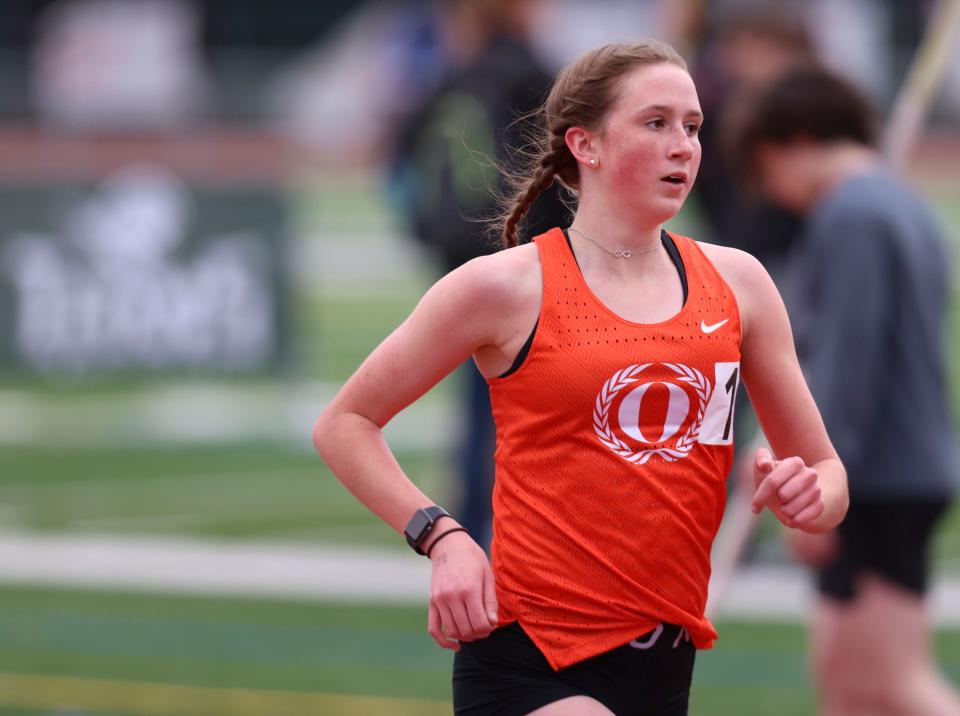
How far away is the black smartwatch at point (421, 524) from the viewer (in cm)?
340

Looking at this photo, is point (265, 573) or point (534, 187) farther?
point (265, 573)

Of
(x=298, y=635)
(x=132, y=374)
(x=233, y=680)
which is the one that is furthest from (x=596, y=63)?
(x=132, y=374)

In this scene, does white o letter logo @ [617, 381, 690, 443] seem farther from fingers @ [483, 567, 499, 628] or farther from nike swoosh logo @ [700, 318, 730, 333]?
fingers @ [483, 567, 499, 628]

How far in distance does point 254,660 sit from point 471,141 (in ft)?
7.99

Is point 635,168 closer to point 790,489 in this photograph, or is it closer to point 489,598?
point 790,489

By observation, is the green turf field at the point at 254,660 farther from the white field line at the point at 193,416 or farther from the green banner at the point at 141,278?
the green banner at the point at 141,278

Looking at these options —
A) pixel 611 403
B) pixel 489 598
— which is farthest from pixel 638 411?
pixel 489 598

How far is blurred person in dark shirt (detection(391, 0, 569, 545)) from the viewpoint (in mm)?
8102

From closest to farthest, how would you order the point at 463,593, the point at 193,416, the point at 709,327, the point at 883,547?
1. the point at 463,593
2. the point at 709,327
3. the point at 883,547
4. the point at 193,416

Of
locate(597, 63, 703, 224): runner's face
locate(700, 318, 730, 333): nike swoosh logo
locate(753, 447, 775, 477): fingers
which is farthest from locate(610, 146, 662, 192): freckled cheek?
locate(753, 447, 775, 477): fingers

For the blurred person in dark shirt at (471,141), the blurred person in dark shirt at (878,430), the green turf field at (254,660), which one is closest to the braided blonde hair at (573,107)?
the blurred person in dark shirt at (878,430)

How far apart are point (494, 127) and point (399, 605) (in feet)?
7.14

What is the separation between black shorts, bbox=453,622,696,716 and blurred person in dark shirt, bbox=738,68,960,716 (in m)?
1.68

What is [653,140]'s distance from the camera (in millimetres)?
3322
